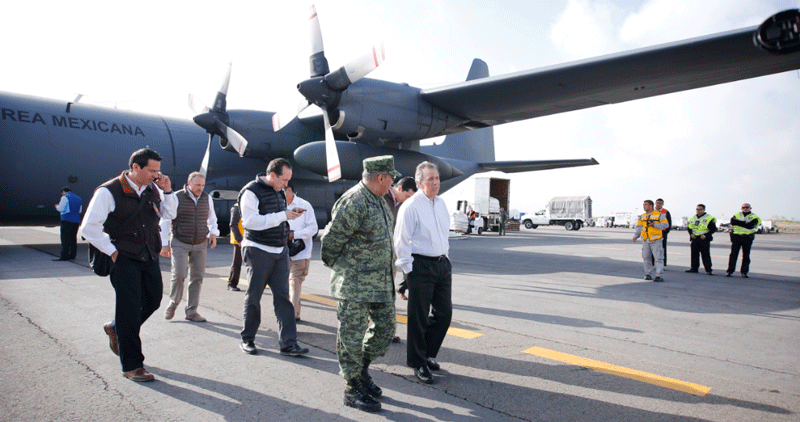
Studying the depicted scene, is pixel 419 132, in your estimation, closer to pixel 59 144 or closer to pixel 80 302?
pixel 80 302

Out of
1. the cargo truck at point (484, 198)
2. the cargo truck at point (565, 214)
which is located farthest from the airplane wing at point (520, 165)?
the cargo truck at point (565, 214)

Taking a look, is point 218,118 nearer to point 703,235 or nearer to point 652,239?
point 652,239

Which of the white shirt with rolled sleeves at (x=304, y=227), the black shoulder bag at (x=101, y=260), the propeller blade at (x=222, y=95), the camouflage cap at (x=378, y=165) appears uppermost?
the propeller blade at (x=222, y=95)

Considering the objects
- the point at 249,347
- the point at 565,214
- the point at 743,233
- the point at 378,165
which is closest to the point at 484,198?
the point at 565,214

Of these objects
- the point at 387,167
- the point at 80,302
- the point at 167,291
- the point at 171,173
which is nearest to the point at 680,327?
the point at 387,167

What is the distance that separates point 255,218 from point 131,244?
3.18ft

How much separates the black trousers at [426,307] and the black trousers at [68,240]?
9641mm

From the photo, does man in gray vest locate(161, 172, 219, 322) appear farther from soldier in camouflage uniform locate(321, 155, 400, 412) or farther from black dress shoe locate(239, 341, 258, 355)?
soldier in camouflage uniform locate(321, 155, 400, 412)

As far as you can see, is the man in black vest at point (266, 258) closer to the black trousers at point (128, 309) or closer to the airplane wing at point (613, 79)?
the black trousers at point (128, 309)

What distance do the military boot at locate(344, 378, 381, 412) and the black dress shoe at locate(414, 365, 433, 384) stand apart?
0.59 meters

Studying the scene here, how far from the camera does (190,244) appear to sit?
5297 millimetres

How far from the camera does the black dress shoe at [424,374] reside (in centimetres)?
342

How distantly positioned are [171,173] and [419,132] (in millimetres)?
7726

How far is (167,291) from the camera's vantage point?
21.7 ft
